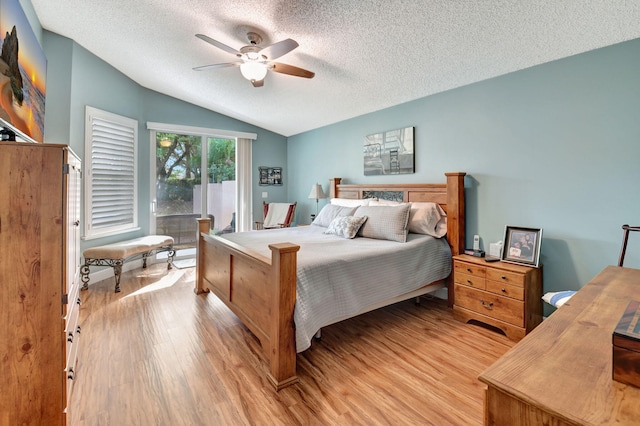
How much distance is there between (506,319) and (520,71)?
86.5 inches

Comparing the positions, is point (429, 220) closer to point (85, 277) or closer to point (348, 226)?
point (348, 226)

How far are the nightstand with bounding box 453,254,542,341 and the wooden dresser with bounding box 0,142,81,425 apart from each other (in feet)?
9.42

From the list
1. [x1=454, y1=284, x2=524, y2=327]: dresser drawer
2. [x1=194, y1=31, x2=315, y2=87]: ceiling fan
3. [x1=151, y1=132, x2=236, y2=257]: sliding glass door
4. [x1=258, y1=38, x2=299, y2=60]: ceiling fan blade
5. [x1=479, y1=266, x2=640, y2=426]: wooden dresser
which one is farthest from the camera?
[x1=151, y1=132, x2=236, y2=257]: sliding glass door

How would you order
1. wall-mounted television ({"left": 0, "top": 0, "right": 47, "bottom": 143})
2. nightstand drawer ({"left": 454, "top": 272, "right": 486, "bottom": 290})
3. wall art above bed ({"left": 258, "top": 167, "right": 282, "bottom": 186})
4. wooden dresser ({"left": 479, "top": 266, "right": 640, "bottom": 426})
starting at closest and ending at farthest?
wooden dresser ({"left": 479, "top": 266, "right": 640, "bottom": 426}) < wall-mounted television ({"left": 0, "top": 0, "right": 47, "bottom": 143}) < nightstand drawer ({"left": 454, "top": 272, "right": 486, "bottom": 290}) < wall art above bed ({"left": 258, "top": 167, "right": 282, "bottom": 186})

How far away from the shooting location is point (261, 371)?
6.56 ft

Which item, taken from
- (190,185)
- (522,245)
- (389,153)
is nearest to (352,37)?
(389,153)

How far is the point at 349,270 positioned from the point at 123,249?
297cm

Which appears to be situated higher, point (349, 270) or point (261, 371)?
point (349, 270)

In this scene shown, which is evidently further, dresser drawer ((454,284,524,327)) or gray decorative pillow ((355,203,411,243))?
gray decorative pillow ((355,203,411,243))

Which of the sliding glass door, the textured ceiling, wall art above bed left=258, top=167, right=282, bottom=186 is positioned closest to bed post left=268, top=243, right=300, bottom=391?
the textured ceiling

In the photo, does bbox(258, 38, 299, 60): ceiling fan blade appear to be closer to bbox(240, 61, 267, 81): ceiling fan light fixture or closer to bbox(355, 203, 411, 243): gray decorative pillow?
bbox(240, 61, 267, 81): ceiling fan light fixture

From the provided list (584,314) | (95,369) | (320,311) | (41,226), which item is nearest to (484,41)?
(584,314)

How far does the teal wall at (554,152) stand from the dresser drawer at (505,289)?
1.53 ft

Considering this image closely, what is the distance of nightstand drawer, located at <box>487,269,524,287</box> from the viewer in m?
2.37
